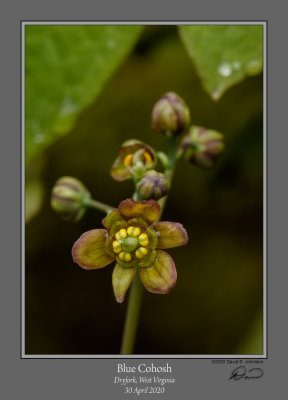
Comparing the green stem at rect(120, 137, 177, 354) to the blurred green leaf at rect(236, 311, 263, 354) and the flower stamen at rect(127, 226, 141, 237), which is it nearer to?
the flower stamen at rect(127, 226, 141, 237)

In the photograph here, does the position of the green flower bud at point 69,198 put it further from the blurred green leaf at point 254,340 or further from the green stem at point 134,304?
the blurred green leaf at point 254,340

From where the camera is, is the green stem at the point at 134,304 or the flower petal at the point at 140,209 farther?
the green stem at the point at 134,304

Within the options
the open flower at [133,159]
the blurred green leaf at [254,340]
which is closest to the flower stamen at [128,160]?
the open flower at [133,159]

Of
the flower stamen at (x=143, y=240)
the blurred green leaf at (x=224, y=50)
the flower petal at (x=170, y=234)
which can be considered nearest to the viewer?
the flower petal at (x=170, y=234)

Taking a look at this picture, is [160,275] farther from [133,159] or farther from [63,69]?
[63,69]

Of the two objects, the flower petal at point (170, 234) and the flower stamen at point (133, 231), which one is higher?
the flower stamen at point (133, 231)
